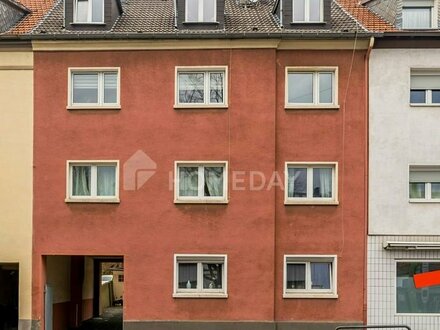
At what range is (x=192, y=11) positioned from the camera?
19.1 metres

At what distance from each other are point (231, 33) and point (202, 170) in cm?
397

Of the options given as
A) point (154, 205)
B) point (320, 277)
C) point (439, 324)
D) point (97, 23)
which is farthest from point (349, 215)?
point (97, 23)

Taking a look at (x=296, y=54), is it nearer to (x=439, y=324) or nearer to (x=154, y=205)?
(x=154, y=205)

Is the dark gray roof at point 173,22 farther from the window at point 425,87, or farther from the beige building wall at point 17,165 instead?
the window at point 425,87

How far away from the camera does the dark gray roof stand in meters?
18.4

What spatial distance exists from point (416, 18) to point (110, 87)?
9292 mm

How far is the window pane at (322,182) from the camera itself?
18.5 m

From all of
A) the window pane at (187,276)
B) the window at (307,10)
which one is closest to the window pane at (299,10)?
the window at (307,10)

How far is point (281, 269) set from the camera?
59.9ft

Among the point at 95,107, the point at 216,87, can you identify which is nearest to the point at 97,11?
the point at 95,107

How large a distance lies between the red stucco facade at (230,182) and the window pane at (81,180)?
357mm

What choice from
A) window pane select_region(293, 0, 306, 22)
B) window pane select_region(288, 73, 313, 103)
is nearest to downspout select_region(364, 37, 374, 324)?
window pane select_region(288, 73, 313, 103)

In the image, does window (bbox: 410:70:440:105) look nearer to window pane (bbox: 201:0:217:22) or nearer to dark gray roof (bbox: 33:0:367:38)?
dark gray roof (bbox: 33:0:367:38)

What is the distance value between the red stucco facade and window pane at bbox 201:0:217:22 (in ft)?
3.82
